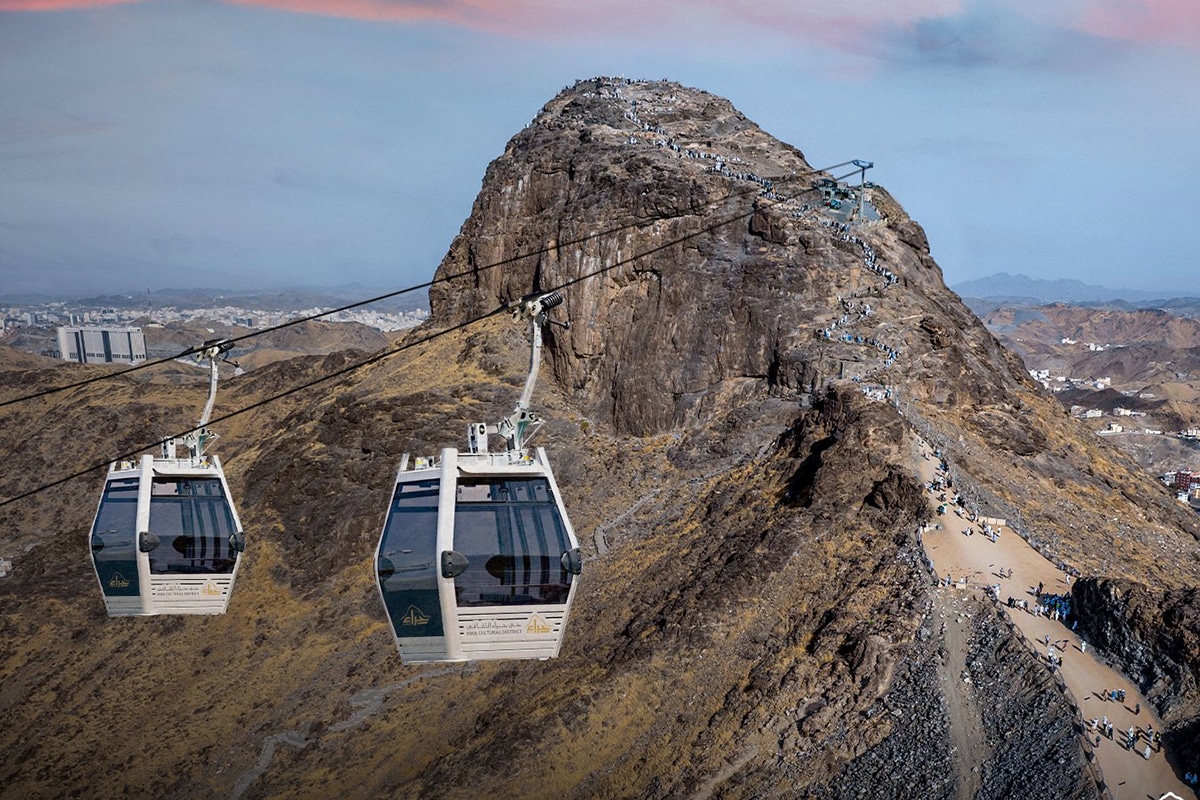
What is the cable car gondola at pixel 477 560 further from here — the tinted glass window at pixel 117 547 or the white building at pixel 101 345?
the white building at pixel 101 345

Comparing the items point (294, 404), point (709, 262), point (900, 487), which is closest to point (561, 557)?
point (900, 487)

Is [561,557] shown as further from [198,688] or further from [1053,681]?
[198,688]

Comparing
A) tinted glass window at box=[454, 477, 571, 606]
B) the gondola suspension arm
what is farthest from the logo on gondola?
the gondola suspension arm

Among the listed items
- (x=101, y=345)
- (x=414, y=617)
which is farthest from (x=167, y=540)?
(x=101, y=345)

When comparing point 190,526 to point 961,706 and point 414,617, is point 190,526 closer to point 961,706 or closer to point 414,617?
point 414,617

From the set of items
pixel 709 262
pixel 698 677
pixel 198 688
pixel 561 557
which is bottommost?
pixel 198 688

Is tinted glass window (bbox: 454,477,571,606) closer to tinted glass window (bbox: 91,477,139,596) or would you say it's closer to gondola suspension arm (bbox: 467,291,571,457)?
gondola suspension arm (bbox: 467,291,571,457)

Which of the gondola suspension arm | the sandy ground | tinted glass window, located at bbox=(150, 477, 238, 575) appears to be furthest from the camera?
the sandy ground

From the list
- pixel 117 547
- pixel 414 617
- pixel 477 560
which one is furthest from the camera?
pixel 117 547
